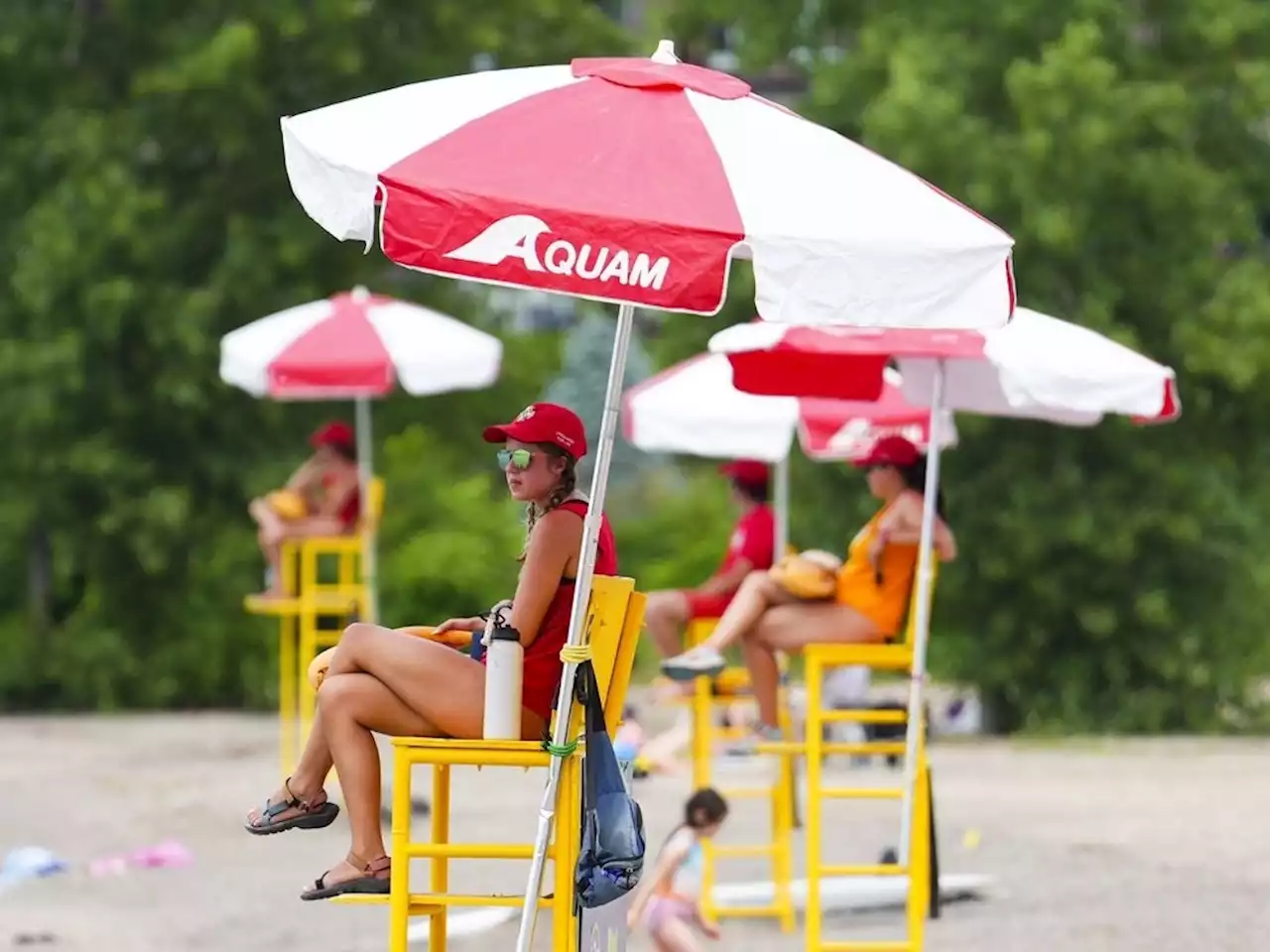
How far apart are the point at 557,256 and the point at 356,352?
8.19m

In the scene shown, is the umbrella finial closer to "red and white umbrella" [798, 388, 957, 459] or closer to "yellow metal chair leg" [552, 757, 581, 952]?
"yellow metal chair leg" [552, 757, 581, 952]

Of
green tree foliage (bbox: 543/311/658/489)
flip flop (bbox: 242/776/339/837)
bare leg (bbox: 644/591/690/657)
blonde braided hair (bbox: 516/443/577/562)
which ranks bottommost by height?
flip flop (bbox: 242/776/339/837)

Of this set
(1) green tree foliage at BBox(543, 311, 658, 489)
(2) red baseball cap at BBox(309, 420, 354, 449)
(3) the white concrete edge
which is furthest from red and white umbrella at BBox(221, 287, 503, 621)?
(1) green tree foliage at BBox(543, 311, 658, 489)

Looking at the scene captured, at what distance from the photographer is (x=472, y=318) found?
830 inches

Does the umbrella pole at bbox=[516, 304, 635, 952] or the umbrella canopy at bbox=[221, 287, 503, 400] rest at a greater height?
the umbrella canopy at bbox=[221, 287, 503, 400]

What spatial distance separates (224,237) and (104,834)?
8836 mm

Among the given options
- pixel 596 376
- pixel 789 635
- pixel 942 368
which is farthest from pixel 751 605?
pixel 596 376

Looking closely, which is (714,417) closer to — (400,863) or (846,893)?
(846,893)

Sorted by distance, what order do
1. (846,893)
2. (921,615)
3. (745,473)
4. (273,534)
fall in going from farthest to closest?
(273,534), (745,473), (846,893), (921,615)

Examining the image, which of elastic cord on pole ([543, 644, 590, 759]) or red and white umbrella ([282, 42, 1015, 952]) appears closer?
red and white umbrella ([282, 42, 1015, 952])

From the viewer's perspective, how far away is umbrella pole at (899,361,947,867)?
8.92 metres

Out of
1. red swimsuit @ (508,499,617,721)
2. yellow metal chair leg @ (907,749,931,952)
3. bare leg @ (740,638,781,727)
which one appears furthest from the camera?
bare leg @ (740,638,781,727)

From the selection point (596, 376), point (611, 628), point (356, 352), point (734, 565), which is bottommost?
point (611, 628)

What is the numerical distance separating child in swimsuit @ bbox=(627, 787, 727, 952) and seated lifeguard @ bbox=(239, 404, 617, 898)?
2204 millimetres
